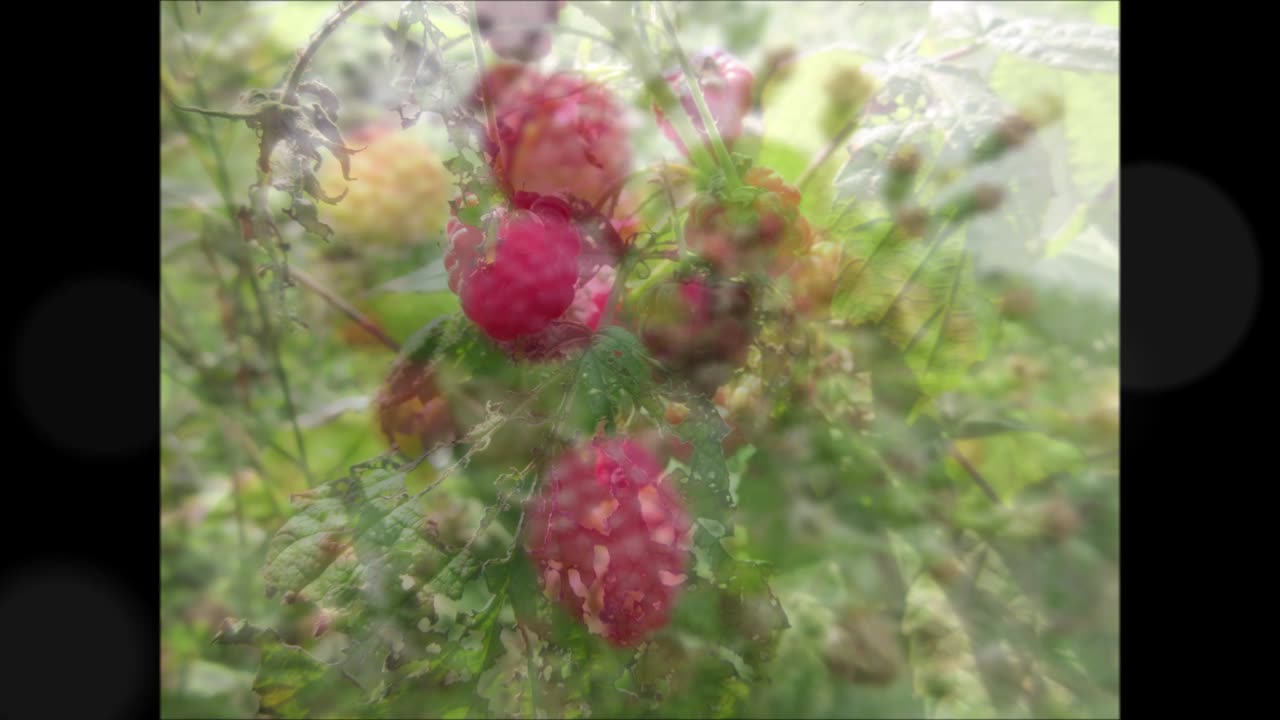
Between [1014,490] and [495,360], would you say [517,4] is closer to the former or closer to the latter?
[495,360]

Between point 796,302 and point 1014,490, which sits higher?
point 796,302

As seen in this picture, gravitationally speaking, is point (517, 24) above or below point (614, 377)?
above

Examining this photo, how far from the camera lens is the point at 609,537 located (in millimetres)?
530

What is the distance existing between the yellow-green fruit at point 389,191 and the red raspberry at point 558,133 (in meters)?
0.05

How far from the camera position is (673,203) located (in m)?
0.55

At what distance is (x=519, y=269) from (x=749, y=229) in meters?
0.16

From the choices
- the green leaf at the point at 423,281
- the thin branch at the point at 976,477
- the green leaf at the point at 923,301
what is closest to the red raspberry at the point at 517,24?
the green leaf at the point at 423,281

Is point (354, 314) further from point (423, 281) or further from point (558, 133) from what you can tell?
point (558, 133)

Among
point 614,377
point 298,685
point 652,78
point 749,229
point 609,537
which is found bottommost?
point 298,685
